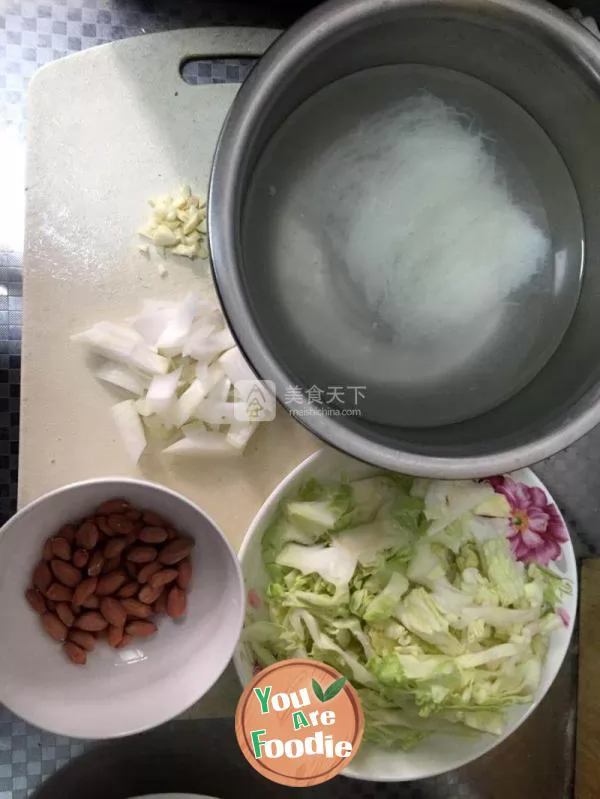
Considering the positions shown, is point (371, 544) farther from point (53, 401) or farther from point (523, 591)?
point (53, 401)

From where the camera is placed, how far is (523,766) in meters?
1.20

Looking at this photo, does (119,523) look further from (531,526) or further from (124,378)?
(531,526)

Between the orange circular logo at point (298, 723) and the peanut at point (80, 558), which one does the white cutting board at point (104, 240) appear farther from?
the orange circular logo at point (298, 723)

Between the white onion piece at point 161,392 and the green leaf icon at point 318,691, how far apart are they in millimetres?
394

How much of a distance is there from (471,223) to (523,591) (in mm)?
479

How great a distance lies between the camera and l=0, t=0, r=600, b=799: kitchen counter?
1.07 m

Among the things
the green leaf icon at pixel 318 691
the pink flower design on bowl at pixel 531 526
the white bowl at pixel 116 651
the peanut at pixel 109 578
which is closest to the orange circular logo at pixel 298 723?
the green leaf icon at pixel 318 691

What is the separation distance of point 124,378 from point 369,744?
0.58m

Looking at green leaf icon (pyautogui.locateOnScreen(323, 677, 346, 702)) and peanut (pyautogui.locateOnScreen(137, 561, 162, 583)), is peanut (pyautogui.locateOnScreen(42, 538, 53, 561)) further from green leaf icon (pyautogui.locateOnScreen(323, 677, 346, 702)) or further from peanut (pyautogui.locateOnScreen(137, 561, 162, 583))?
green leaf icon (pyautogui.locateOnScreen(323, 677, 346, 702))

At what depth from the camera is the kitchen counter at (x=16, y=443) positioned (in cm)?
107

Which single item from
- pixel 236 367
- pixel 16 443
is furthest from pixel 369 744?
pixel 16 443

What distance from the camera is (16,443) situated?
1.11 metres

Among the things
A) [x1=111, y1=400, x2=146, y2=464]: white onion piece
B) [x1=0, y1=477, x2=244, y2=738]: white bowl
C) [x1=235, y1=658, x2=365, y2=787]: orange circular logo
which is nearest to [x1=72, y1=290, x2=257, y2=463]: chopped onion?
[x1=111, y1=400, x2=146, y2=464]: white onion piece

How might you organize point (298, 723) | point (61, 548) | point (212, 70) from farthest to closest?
point (212, 70)
point (61, 548)
point (298, 723)
